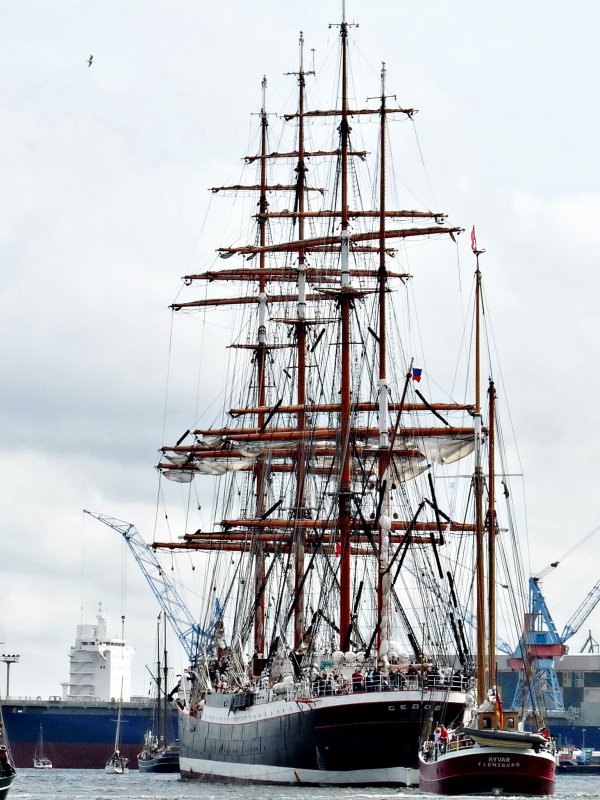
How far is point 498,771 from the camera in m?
72.8

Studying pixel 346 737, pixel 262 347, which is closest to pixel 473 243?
pixel 346 737

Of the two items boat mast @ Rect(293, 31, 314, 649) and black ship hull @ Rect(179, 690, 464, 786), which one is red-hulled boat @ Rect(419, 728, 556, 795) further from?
boat mast @ Rect(293, 31, 314, 649)

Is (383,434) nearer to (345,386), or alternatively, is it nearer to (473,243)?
(345,386)

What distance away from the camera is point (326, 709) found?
95.0m

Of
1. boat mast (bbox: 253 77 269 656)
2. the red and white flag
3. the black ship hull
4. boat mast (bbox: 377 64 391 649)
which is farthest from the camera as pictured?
boat mast (bbox: 253 77 269 656)

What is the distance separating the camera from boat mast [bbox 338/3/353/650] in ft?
338

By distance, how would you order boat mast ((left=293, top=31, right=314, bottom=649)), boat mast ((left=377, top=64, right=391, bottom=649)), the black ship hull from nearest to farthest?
the black ship hull < boat mast ((left=377, top=64, right=391, bottom=649)) < boat mast ((left=293, top=31, right=314, bottom=649))

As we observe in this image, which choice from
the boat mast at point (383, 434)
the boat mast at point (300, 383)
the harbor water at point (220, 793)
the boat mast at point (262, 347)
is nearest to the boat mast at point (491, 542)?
the harbor water at point (220, 793)

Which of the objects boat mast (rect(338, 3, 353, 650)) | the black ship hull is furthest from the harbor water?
boat mast (rect(338, 3, 353, 650))

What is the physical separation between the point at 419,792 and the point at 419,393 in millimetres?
31601

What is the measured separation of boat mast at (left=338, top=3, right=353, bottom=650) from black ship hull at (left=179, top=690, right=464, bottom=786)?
19.1 feet

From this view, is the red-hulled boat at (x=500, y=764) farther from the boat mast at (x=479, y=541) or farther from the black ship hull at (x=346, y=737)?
the black ship hull at (x=346, y=737)

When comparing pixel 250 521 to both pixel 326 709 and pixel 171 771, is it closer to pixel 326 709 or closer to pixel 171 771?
pixel 326 709

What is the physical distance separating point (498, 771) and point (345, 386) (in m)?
38.4
